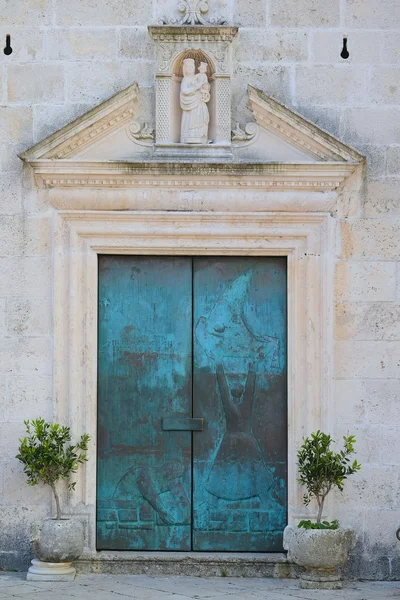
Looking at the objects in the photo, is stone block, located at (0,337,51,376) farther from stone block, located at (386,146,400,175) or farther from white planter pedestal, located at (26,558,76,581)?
stone block, located at (386,146,400,175)

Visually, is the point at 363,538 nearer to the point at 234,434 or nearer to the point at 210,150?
the point at 234,434

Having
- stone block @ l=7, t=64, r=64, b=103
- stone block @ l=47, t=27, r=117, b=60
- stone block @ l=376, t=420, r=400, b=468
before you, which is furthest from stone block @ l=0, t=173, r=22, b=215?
stone block @ l=376, t=420, r=400, b=468

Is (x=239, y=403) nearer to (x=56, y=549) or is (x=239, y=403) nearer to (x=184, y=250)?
(x=184, y=250)

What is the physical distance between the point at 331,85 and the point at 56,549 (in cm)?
387

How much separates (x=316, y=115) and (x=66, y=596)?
383cm

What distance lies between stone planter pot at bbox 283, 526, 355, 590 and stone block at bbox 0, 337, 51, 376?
218 cm

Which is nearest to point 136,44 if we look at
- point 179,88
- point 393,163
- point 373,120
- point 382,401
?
point 179,88

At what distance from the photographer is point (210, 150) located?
892cm

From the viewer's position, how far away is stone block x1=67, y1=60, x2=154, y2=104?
29.5ft

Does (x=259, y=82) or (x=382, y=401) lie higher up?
(x=259, y=82)

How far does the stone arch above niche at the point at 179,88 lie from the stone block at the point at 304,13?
23.0 inches

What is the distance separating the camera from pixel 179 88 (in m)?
9.00

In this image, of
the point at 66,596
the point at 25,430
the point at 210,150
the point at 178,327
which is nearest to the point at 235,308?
the point at 178,327

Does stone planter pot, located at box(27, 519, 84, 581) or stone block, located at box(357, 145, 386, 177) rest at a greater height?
A: stone block, located at box(357, 145, 386, 177)
